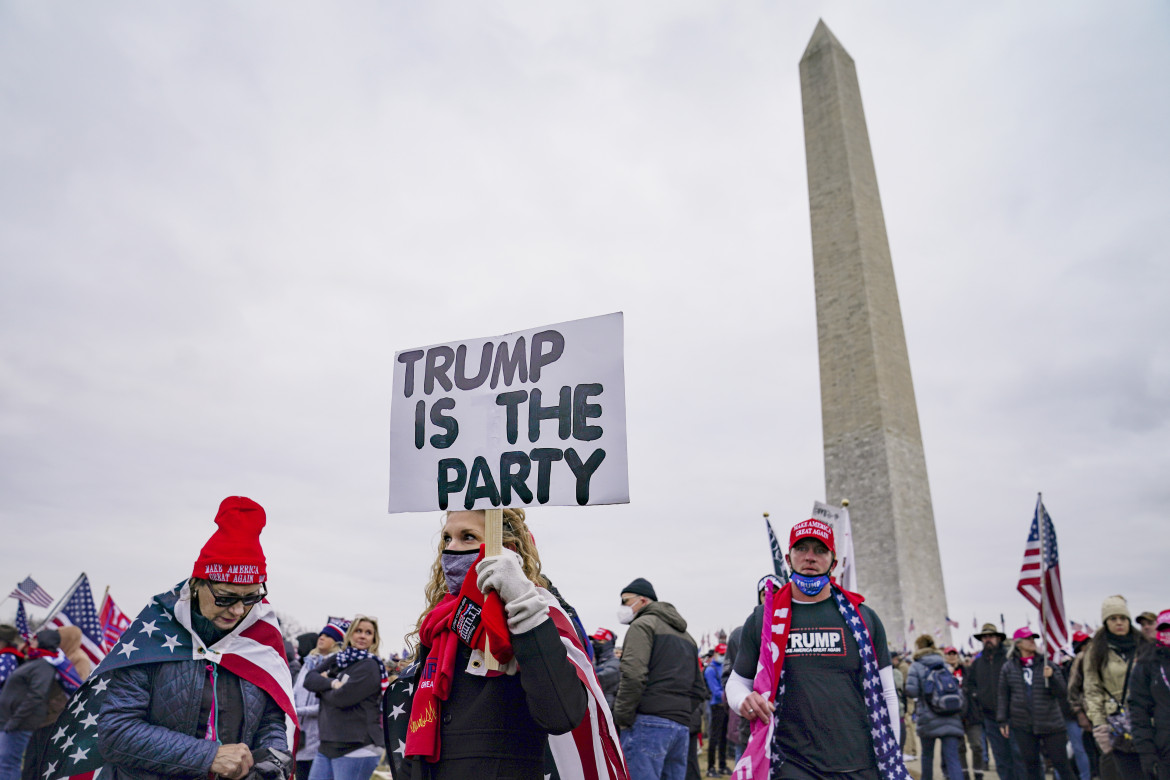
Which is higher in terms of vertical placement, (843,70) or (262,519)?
(843,70)

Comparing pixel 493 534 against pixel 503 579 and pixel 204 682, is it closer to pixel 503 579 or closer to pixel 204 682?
pixel 503 579

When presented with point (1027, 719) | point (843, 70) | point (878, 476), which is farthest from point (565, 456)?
point (843, 70)

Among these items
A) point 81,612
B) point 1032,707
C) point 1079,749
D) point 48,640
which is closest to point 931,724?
point 1032,707

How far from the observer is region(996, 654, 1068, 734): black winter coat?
779 cm

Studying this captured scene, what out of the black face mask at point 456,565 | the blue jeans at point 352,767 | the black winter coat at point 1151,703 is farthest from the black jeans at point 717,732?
the black face mask at point 456,565

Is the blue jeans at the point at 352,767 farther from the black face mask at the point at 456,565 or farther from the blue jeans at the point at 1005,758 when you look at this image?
the blue jeans at the point at 1005,758

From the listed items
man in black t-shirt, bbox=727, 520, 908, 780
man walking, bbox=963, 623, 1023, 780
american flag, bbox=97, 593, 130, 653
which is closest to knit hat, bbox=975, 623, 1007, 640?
man walking, bbox=963, 623, 1023, 780

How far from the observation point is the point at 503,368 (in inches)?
113

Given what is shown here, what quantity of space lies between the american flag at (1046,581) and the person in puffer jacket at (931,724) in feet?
3.40

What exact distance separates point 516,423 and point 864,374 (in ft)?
74.0

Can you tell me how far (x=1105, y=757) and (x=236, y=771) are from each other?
7052 mm

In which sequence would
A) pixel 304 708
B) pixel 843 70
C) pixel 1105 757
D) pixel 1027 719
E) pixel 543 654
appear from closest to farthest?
pixel 543 654, pixel 304 708, pixel 1105 757, pixel 1027 719, pixel 843 70

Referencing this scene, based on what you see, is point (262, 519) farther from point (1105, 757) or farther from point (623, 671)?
point (1105, 757)

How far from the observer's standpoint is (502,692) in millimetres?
2242
